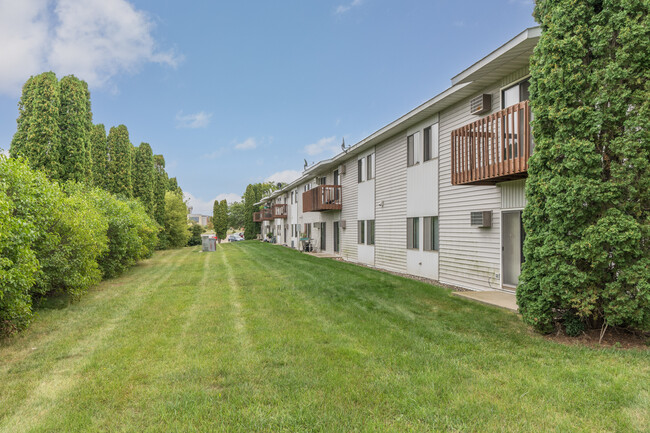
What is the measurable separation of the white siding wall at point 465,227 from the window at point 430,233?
327 mm

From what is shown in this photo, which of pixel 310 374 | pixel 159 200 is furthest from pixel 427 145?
pixel 159 200

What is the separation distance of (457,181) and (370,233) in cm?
692

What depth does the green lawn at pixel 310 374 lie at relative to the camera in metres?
2.72

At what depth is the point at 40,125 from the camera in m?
10.4

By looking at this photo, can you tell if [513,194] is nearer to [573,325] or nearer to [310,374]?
[573,325]

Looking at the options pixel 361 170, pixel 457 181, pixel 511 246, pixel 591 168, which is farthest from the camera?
pixel 361 170

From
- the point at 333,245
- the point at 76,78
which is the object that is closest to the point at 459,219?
the point at 333,245

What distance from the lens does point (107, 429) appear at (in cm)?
261

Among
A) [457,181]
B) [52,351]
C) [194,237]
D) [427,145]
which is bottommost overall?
[52,351]

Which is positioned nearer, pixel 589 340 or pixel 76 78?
pixel 589 340

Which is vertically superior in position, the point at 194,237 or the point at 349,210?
the point at 349,210

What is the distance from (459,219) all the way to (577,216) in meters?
4.64

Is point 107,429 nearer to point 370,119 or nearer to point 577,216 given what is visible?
point 577,216

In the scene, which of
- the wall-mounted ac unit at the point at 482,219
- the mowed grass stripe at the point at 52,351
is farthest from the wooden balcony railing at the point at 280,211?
the wall-mounted ac unit at the point at 482,219
